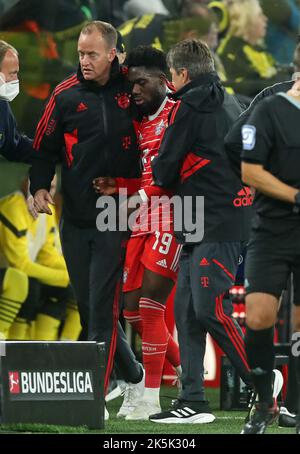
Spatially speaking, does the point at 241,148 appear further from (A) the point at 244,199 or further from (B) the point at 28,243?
(B) the point at 28,243

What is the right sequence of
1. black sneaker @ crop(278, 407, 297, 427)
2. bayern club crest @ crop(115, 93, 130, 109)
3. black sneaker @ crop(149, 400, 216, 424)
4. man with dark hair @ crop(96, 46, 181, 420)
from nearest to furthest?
black sneaker @ crop(278, 407, 297, 427) → black sneaker @ crop(149, 400, 216, 424) → bayern club crest @ crop(115, 93, 130, 109) → man with dark hair @ crop(96, 46, 181, 420)

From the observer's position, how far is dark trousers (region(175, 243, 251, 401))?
712 cm

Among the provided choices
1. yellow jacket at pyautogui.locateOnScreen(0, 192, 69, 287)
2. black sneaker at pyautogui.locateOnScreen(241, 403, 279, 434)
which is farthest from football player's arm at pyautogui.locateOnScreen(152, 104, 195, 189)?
yellow jacket at pyautogui.locateOnScreen(0, 192, 69, 287)

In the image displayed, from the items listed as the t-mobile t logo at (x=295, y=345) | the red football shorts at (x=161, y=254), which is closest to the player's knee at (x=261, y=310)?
the t-mobile t logo at (x=295, y=345)

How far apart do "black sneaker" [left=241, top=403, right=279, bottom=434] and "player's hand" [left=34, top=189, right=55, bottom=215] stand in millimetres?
2022

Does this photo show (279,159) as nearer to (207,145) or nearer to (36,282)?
(207,145)

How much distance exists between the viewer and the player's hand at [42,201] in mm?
7457

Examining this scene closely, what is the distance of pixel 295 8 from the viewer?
34.9 feet

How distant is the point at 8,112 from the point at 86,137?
0.65 meters

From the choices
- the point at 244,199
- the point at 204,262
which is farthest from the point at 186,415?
the point at 244,199

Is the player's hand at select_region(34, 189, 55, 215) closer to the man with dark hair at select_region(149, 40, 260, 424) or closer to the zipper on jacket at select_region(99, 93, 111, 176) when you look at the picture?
the zipper on jacket at select_region(99, 93, 111, 176)

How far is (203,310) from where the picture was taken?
7.11 m

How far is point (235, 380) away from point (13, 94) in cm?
221

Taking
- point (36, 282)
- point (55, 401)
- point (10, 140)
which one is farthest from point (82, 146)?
point (36, 282)
